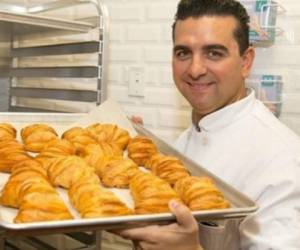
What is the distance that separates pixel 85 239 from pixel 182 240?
2.90ft

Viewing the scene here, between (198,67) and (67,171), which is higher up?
(198,67)

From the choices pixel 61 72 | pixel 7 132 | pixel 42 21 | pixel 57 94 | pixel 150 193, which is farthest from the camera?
pixel 57 94

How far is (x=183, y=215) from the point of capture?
79 cm

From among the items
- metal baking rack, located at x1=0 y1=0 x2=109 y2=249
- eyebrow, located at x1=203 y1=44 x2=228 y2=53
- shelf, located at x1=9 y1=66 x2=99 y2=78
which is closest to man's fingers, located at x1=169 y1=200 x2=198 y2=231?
eyebrow, located at x1=203 y1=44 x2=228 y2=53

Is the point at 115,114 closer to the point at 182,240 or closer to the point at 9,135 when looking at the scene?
the point at 9,135

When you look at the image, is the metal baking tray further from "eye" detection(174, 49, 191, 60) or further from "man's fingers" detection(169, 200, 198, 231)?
"eye" detection(174, 49, 191, 60)

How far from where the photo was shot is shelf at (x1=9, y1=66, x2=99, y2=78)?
1650 millimetres

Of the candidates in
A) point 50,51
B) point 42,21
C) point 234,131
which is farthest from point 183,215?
point 50,51

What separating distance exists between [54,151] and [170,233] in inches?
15.4

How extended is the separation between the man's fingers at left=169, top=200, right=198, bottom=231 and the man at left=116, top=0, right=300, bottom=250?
150mm

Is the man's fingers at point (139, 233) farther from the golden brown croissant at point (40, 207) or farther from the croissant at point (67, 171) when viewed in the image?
the croissant at point (67, 171)

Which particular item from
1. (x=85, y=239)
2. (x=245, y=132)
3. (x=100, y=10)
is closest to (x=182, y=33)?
(x=245, y=132)

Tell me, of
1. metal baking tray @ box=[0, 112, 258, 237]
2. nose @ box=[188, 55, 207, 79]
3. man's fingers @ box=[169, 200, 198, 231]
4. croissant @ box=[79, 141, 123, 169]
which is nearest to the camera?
metal baking tray @ box=[0, 112, 258, 237]

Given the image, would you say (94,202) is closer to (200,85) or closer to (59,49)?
(200,85)
